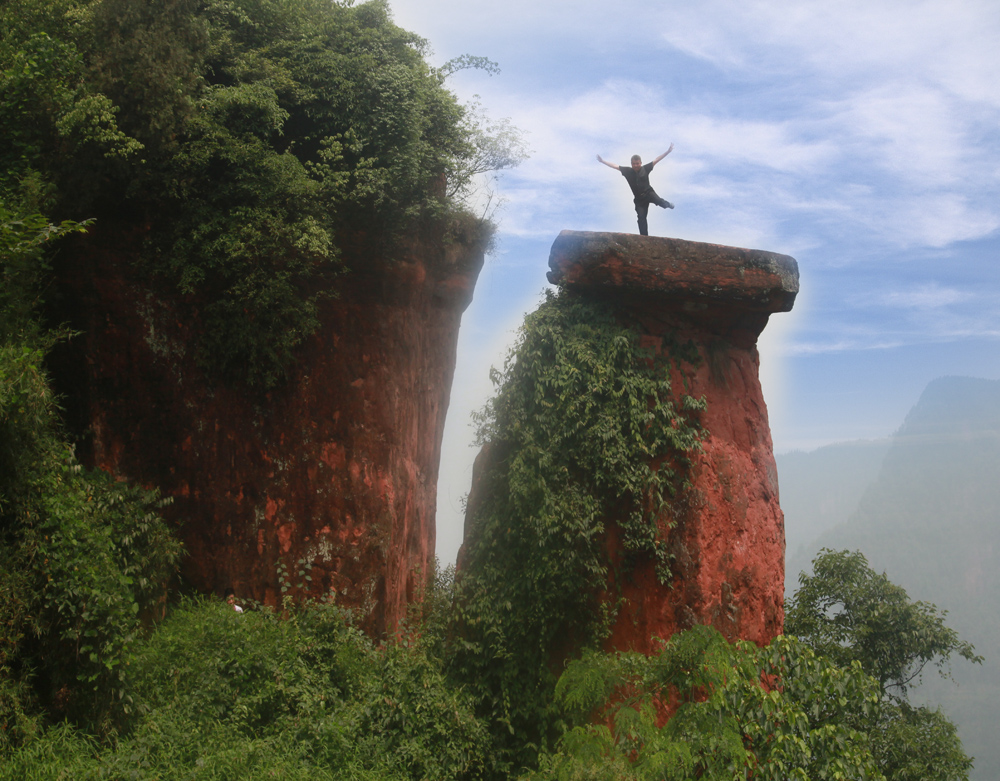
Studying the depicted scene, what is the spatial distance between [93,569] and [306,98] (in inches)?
250

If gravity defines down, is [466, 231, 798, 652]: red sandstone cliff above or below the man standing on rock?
below

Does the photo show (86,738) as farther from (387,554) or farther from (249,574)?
(387,554)

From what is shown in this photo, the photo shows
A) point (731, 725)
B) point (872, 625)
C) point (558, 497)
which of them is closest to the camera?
point (731, 725)

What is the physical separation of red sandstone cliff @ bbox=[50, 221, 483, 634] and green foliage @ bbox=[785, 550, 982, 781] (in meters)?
7.44

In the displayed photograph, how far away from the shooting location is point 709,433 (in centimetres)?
959

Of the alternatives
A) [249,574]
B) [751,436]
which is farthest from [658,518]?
Result: [249,574]

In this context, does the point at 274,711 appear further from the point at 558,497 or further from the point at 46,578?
the point at 558,497

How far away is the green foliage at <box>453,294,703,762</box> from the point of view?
8836mm

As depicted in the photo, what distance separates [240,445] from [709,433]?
5.83m

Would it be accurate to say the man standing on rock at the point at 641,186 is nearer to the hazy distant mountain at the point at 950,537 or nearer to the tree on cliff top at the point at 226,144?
the tree on cliff top at the point at 226,144

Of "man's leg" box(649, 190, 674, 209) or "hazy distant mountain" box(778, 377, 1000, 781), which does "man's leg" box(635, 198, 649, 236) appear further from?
"hazy distant mountain" box(778, 377, 1000, 781)

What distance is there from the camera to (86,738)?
6730 mm

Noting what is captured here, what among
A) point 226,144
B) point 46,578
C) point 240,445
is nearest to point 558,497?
point 240,445

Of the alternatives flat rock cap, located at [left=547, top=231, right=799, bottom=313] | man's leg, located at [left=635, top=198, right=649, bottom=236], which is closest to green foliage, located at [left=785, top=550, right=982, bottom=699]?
flat rock cap, located at [left=547, top=231, right=799, bottom=313]
